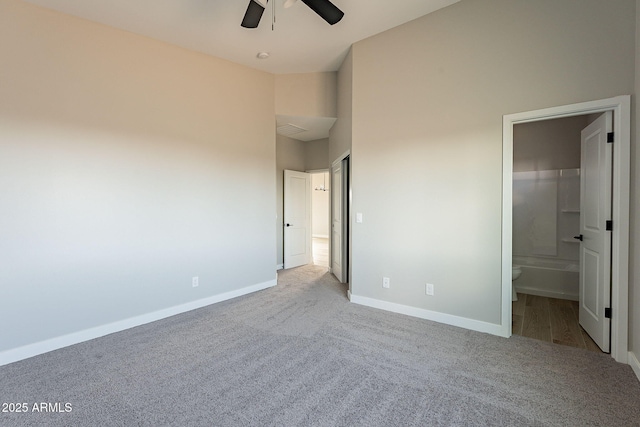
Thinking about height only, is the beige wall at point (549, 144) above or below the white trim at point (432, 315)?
above

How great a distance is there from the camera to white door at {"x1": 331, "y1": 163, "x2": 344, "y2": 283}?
4.55 metres

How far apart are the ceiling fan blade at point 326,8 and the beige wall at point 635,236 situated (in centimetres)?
227

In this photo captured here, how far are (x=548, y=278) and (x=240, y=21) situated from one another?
521cm

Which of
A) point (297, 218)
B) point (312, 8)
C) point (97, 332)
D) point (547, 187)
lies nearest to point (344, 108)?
point (312, 8)

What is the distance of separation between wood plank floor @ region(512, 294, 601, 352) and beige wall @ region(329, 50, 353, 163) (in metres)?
2.90

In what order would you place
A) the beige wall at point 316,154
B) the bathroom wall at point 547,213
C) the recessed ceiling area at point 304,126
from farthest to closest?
the beige wall at point 316,154, the recessed ceiling area at point 304,126, the bathroom wall at point 547,213

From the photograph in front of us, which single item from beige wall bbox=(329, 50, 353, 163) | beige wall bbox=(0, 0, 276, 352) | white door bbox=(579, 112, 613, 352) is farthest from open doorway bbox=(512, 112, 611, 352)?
beige wall bbox=(0, 0, 276, 352)

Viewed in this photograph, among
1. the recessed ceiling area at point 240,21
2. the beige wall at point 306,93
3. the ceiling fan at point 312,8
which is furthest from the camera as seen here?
the beige wall at point 306,93

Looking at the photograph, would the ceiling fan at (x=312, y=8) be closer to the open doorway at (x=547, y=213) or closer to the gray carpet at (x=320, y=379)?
the gray carpet at (x=320, y=379)

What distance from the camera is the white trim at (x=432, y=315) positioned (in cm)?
268

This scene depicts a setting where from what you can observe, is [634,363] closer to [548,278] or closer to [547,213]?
[548,278]

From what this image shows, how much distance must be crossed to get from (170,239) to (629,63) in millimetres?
4571

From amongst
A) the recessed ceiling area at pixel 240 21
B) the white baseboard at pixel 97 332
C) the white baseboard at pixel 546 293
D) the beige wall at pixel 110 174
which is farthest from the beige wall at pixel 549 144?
the white baseboard at pixel 97 332

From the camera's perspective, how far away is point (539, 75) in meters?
2.38
